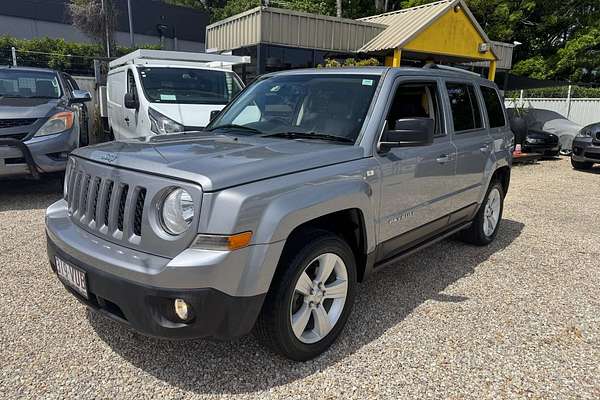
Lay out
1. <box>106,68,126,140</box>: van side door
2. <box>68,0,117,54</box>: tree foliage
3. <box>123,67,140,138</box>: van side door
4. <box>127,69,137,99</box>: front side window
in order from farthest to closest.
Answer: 1. <box>68,0,117,54</box>: tree foliage
2. <box>106,68,126,140</box>: van side door
3. <box>127,69,137,99</box>: front side window
4. <box>123,67,140,138</box>: van side door

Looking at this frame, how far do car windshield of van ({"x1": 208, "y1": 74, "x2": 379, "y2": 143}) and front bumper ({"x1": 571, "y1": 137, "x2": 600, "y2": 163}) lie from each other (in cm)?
974

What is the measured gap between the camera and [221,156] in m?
2.74

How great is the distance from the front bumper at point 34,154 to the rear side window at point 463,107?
5.25 meters

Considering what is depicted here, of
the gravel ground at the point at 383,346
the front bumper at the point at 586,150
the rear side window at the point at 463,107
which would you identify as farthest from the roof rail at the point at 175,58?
the front bumper at the point at 586,150

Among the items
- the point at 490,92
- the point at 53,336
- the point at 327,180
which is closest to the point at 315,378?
the point at 327,180

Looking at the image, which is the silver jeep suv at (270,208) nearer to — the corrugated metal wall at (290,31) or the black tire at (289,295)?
the black tire at (289,295)

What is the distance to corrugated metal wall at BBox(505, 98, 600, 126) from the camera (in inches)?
610

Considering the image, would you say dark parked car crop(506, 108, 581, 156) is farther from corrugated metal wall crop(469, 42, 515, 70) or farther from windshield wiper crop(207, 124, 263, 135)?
windshield wiper crop(207, 124, 263, 135)

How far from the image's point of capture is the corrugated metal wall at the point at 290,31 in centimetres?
1164

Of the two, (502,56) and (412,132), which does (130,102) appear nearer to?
(412,132)

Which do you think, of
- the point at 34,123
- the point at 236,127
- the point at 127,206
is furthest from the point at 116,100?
the point at 127,206

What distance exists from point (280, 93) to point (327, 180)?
138cm

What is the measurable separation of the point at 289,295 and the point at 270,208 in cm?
52

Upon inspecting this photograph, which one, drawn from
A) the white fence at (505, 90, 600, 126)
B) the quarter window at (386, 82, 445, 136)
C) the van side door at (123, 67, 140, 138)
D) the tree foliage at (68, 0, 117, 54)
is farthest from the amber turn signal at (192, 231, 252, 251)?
the tree foliage at (68, 0, 117, 54)
